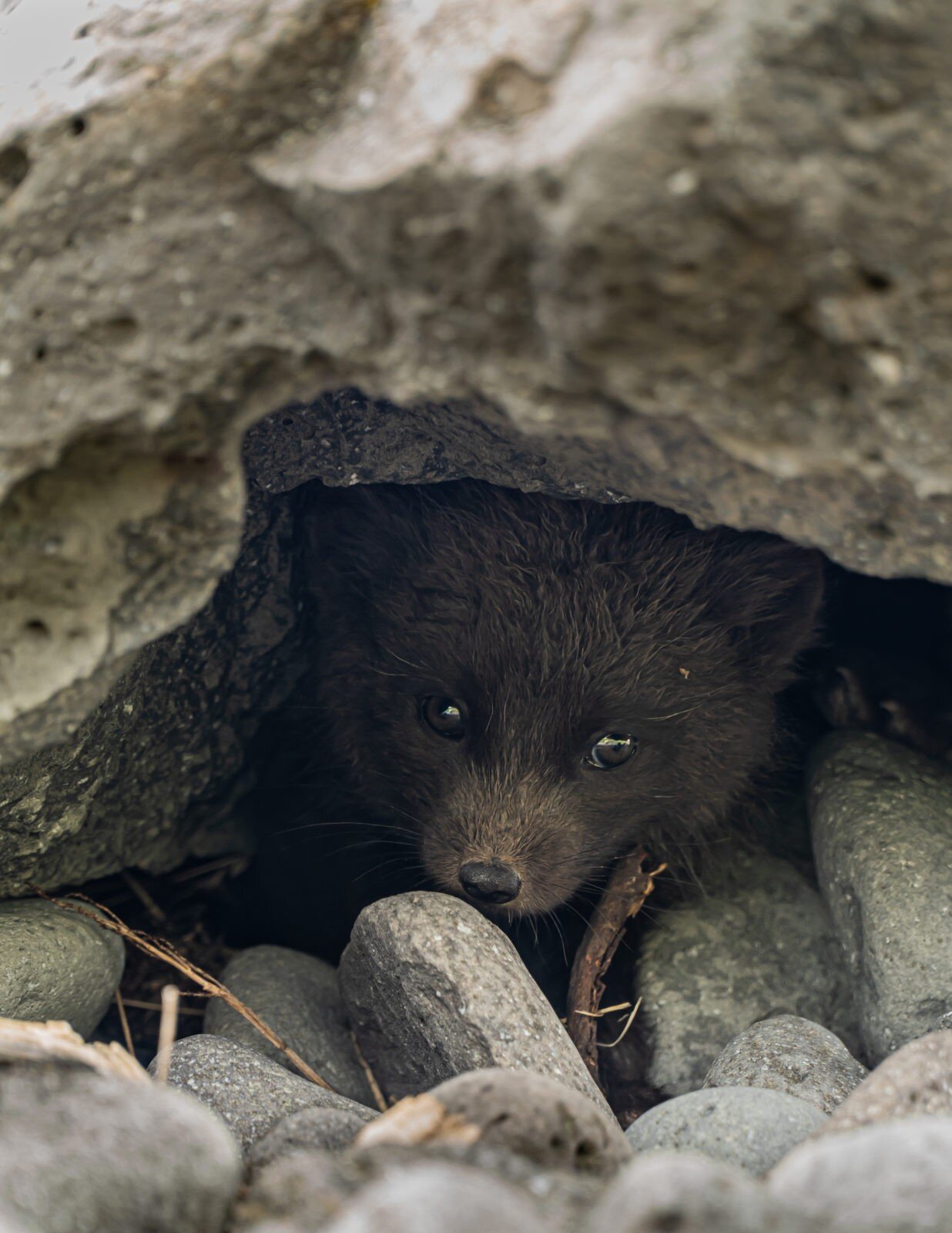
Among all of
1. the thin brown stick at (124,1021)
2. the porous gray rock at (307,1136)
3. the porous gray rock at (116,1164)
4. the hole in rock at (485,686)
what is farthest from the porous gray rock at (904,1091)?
the thin brown stick at (124,1021)

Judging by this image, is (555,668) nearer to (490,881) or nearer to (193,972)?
(490,881)

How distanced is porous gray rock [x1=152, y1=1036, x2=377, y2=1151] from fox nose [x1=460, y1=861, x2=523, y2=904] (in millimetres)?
650

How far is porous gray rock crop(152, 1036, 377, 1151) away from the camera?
2.03m

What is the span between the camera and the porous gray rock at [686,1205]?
3.31ft

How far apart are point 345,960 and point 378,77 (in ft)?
6.57

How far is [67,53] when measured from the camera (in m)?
1.65

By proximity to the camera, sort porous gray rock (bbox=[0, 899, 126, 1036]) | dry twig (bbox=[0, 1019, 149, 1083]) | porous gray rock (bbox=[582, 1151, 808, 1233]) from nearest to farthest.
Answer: porous gray rock (bbox=[582, 1151, 808, 1233]), dry twig (bbox=[0, 1019, 149, 1083]), porous gray rock (bbox=[0, 899, 126, 1036])

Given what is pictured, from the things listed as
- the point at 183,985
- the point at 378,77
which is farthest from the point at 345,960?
the point at 378,77

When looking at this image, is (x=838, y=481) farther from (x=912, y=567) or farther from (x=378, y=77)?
(x=378, y=77)

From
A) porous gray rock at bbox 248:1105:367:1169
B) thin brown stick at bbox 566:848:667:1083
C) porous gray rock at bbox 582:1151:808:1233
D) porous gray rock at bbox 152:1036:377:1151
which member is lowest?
thin brown stick at bbox 566:848:667:1083

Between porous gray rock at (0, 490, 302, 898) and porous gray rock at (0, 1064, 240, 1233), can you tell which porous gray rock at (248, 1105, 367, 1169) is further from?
porous gray rock at (0, 490, 302, 898)

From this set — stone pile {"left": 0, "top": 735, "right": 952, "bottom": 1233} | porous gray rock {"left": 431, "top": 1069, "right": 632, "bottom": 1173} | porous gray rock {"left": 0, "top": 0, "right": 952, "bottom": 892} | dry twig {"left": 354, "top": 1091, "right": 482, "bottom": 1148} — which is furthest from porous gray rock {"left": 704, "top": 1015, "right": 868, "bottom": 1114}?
porous gray rock {"left": 0, "top": 0, "right": 952, "bottom": 892}

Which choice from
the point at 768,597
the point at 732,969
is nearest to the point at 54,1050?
the point at 732,969

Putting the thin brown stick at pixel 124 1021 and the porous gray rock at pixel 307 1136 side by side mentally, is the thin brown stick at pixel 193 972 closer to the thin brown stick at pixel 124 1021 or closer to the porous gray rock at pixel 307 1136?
the thin brown stick at pixel 124 1021
